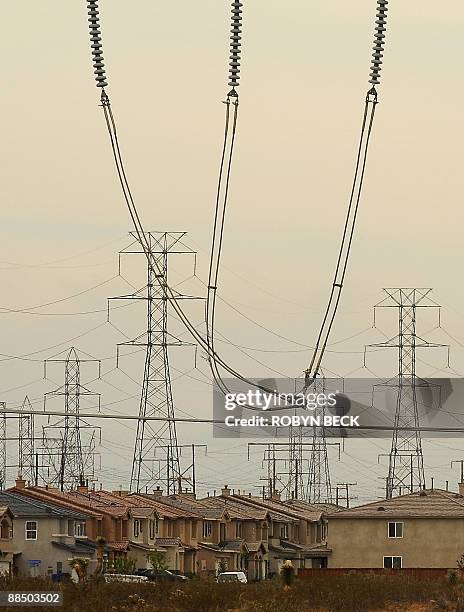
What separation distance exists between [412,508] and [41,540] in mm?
19158

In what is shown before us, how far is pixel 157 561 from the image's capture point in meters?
77.4

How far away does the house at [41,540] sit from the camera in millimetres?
79375

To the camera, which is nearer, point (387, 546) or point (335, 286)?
point (335, 286)

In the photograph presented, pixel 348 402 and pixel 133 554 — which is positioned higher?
pixel 348 402

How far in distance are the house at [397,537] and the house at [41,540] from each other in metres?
13.1

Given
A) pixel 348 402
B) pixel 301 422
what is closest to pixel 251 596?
pixel 301 422

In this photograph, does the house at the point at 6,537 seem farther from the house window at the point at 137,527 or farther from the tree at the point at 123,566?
the house window at the point at 137,527

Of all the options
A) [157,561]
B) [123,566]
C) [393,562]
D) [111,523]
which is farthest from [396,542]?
[123,566]

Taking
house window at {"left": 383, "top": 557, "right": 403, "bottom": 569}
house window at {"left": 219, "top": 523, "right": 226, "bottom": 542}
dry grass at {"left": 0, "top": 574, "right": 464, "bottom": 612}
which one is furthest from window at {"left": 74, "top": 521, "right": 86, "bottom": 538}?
dry grass at {"left": 0, "top": 574, "right": 464, "bottom": 612}

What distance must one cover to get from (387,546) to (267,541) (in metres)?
20.5

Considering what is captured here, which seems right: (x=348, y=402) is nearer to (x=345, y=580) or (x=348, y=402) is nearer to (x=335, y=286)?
(x=345, y=580)

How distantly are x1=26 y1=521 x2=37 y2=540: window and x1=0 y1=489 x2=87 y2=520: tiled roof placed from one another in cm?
43

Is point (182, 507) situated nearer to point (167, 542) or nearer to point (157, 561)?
point (167, 542)

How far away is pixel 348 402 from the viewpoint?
61.2 m
